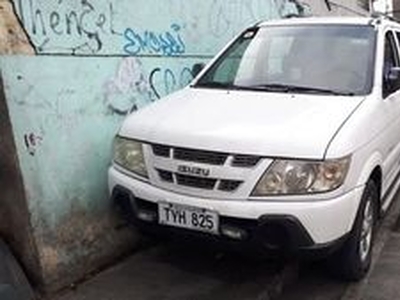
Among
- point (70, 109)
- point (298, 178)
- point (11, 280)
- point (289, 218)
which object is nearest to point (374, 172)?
point (298, 178)

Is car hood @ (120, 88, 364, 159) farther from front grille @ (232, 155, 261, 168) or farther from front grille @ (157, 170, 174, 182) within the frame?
front grille @ (157, 170, 174, 182)

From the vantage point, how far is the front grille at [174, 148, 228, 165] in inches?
164

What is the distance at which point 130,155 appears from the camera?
461 cm

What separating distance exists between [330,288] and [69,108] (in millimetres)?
2153

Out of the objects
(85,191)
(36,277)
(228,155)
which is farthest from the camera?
(85,191)

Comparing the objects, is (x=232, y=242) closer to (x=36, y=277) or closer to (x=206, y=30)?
(x=36, y=277)

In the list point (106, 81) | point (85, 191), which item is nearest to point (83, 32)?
point (106, 81)

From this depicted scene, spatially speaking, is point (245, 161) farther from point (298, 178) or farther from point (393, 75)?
point (393, 75)

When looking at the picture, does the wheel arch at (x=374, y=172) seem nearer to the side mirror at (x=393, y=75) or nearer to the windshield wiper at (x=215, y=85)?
the side mirror at (x=393, y=75)

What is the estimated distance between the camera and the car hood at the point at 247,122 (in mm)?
4094

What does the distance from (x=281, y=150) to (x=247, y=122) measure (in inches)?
16.2

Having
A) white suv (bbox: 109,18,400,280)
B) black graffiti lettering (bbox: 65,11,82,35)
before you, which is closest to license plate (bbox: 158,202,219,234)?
white suv (bbox: 109,18,400,280)

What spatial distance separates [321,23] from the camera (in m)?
5.64

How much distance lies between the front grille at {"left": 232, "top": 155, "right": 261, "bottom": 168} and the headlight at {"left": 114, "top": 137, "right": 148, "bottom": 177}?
670mm
